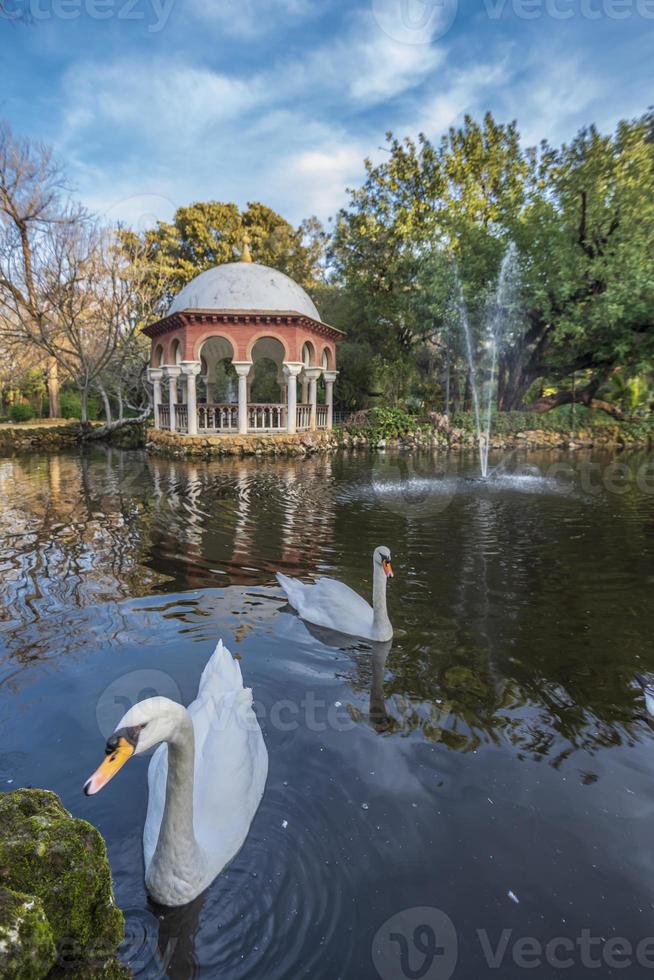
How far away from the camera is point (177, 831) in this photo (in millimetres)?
2268

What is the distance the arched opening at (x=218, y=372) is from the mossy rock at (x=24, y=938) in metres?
20.6

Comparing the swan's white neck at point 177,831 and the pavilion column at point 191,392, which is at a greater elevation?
the pavilion column at point 191,392

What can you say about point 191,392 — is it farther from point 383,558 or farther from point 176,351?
point 383,558

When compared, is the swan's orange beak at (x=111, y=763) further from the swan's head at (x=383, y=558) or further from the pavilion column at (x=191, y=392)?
the pavilion column at (x=191, y=392)

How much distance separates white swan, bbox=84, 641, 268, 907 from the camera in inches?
82.8

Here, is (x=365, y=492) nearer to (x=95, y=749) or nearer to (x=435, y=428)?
(x=95, y=749)

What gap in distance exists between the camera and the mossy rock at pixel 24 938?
1.40 m

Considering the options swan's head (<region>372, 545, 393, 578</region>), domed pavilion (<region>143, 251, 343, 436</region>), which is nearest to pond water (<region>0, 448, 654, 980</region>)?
swan's head (<region>372, 545, 393, 578</region>)

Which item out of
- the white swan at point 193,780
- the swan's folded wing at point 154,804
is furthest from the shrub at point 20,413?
the swan's folded wing at point 154,804

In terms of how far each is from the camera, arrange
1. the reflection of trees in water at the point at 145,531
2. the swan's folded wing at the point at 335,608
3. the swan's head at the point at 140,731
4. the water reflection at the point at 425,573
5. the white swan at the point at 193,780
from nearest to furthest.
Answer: the swan's head at the point at 140,731, the white swan at the point at 193,780, the water reflection at the point at 425,573, the swan's folded wing at the point at 335,608, the reflection of trees in water at the point at 145,531

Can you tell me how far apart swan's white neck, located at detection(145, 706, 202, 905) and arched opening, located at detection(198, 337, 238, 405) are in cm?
1994

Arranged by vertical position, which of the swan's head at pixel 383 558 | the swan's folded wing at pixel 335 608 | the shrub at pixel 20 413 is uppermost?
the shrub at pixel 20 413

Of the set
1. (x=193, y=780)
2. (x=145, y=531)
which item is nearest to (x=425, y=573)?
(x=193, y=780)

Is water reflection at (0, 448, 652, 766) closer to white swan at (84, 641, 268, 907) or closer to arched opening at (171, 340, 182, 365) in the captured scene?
white swan at (84, 641, 268, 907)
